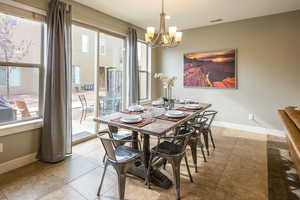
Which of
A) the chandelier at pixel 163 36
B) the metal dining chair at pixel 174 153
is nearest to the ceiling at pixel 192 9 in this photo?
the chandelier at pixel 163 36

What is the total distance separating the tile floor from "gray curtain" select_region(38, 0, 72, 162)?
0.84ft

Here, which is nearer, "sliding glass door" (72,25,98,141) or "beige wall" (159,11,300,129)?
"beige wall" (159,11,300,129)

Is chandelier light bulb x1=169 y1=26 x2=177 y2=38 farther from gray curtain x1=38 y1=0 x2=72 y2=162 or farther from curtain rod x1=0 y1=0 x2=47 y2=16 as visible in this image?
curtain rod x1=0 y1=0 x2=47 y2=16

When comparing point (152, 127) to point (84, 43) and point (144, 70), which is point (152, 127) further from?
point (144, 70)

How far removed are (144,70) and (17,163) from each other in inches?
154

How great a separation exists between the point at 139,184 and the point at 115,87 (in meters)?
2.79

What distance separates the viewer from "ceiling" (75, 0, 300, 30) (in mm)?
3363

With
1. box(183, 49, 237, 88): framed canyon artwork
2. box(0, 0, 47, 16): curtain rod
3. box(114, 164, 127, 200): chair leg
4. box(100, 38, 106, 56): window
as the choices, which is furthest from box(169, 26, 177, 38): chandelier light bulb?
box(183, 49, 237, 88): framed canyon artwork

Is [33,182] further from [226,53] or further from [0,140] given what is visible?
[226,53]

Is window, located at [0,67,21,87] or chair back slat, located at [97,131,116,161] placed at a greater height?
window, located at [0,67,21,87]

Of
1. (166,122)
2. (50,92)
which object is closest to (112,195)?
(166,122)

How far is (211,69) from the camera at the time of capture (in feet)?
15.8

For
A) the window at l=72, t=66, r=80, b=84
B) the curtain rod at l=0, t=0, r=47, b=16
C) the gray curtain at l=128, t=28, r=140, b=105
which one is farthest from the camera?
the gray curtain at l=128, t=28, r=140, b=105

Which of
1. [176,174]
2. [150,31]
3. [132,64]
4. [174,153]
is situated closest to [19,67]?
[150,31]
